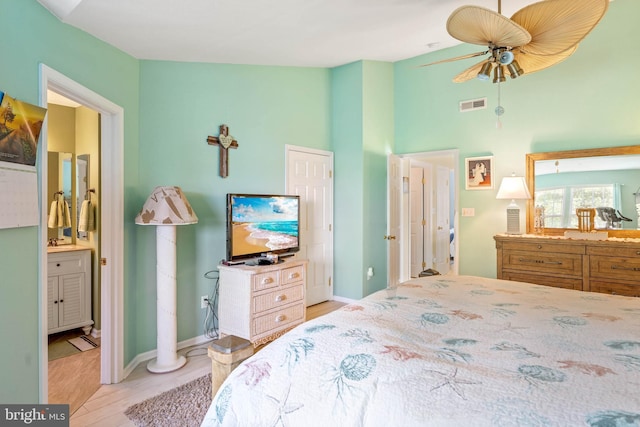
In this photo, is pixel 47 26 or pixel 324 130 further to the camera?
pixel 324 130

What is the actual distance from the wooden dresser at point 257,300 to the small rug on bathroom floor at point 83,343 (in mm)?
1281

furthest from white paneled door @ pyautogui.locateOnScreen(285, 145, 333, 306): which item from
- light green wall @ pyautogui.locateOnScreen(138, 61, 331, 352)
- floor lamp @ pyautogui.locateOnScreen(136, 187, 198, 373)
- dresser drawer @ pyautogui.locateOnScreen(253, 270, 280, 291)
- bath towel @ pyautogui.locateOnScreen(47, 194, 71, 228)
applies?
bath towel @ pyautogui.locateOnScreen(47, 194, 71, 228)

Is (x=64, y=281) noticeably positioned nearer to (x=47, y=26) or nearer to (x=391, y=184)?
(x=47, y=26)

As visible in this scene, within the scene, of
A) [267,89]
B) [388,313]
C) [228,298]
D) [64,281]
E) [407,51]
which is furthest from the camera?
[407,51]

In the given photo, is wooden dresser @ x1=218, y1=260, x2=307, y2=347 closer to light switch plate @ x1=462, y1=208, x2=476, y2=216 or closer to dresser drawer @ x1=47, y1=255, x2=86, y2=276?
dresser drawer @ x1=47, y1=255, x2=86, y2=276

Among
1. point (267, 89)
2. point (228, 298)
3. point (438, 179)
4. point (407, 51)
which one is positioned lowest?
point (228, 298)

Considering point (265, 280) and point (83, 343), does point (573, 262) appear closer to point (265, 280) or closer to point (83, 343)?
point (265, 280)

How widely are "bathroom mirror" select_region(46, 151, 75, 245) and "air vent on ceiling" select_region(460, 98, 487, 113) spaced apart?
4.45m

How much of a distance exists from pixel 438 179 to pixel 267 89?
394 cm

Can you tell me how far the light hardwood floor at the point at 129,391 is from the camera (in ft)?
6.89

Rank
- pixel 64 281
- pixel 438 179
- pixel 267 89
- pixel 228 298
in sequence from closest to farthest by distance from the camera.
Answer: pixel 228 298, pixel 64 281, pixel 267 89, pixel 438 179

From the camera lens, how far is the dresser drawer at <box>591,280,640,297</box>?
2.85 m

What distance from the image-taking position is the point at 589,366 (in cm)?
98

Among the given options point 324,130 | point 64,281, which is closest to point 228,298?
point 64,281
